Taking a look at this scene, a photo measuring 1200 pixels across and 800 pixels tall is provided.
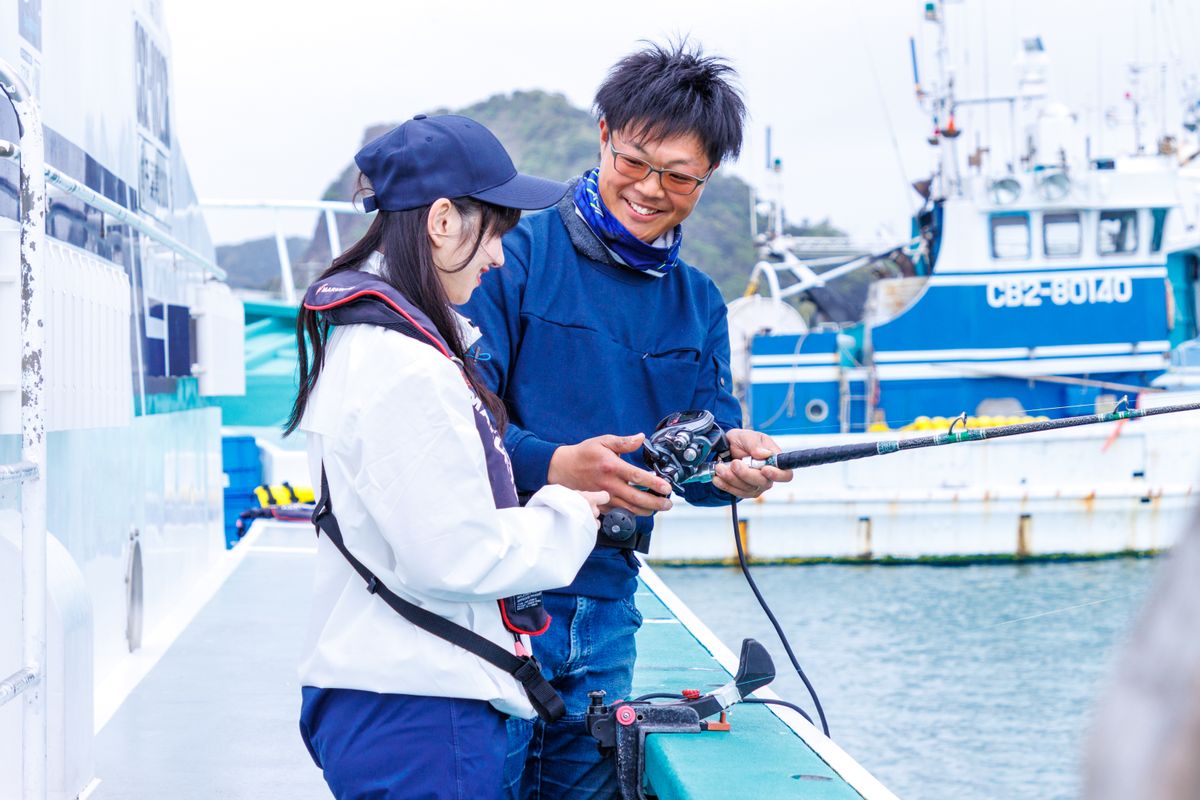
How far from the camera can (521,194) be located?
66.6 inches

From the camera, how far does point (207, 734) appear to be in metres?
3.51

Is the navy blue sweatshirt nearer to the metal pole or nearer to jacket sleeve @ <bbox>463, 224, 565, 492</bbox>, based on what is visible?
jacket sleeve @ <bbox>463, 224, 565, 492</bbox>

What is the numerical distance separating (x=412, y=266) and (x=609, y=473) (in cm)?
42

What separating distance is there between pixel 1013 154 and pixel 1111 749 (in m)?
16.7

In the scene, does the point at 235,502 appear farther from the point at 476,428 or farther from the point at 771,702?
the point at 476,428

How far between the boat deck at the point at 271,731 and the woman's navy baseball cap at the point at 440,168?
941 mm

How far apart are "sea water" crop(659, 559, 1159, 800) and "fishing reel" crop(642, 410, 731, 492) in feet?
10.4

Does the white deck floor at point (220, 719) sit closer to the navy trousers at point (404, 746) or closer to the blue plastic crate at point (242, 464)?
the navy trousers at point (404, 746)

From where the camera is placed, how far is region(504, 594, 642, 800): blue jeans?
6.65ft

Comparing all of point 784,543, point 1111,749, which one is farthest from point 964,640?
point 1111,749

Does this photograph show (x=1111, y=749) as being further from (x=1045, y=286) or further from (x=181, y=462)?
(x=1045, y=286)

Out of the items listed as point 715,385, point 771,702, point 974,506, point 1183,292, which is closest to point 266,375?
point 974,506

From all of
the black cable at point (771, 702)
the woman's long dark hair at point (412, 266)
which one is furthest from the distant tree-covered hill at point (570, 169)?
the woman's long dark hair at point (412, 266)

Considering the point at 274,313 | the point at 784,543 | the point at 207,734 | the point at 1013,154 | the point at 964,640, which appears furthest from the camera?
the point at 1013,154
